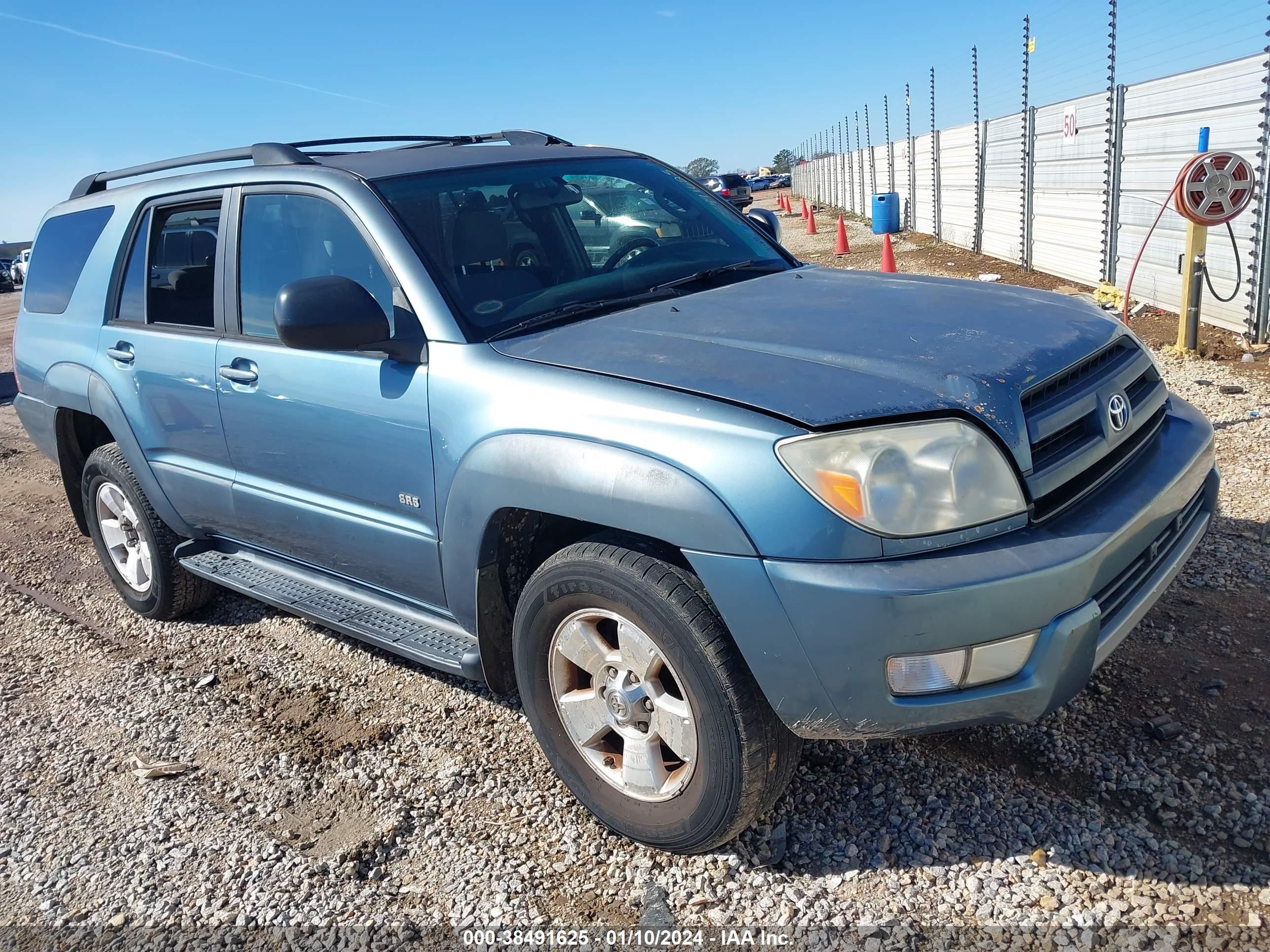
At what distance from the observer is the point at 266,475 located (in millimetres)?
3453

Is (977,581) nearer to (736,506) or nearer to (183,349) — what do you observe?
(736,506)

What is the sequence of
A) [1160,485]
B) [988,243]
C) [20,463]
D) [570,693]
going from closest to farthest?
[1160,485] → [570,693] → [20,463] → [988,243]

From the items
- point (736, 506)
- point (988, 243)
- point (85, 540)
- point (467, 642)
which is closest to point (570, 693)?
point (467, 642)

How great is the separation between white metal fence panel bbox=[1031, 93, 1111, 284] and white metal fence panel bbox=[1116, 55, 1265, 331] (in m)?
0.53

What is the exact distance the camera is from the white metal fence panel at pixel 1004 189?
13375 millimetres

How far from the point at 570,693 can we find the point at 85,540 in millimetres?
4628

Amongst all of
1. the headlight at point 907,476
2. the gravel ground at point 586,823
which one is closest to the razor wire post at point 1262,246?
the gravel ground at point 586,823

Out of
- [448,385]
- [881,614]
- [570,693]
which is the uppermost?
[448,385]

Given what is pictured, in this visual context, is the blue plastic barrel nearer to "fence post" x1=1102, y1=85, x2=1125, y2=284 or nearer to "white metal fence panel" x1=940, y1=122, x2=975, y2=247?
"white metal fence panel" x1=940, y1=122, x2=975, y2=247

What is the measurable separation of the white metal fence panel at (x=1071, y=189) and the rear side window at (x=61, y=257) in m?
9.50

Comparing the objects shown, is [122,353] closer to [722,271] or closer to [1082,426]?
[722,271]

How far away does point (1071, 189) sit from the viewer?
1129 centimetres

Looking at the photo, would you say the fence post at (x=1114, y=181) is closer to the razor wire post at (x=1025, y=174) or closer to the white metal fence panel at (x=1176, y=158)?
the white metal fence panel at (x=1176, y=158)

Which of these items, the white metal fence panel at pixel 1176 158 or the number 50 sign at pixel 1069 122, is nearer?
the white metal fence panel at pixel 1176 158
